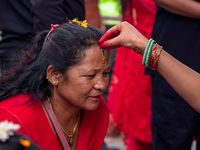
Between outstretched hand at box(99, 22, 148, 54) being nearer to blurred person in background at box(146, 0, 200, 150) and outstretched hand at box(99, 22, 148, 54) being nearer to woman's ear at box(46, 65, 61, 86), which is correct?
woman's ear at box(46, 65, 61, 86)

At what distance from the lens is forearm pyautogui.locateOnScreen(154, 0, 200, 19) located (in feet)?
6.44

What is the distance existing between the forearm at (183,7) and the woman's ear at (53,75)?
3.18ft

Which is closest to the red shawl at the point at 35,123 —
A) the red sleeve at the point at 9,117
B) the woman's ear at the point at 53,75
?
the red sleeve at the point at 9,117

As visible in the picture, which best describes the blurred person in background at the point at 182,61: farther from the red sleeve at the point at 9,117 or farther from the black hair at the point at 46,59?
the red sleeve at the point at 9,117

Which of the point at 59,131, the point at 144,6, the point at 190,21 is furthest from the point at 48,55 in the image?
the point at 144,6

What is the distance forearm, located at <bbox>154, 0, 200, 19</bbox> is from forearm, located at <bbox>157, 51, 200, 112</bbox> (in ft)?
2.01

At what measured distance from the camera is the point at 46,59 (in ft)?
5.78

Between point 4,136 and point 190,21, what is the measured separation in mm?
1676

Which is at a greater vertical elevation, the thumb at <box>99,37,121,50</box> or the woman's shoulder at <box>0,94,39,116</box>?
the thumb at <box>99,37,121,50</box>

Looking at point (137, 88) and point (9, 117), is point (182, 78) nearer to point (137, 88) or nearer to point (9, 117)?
point (9, 117)

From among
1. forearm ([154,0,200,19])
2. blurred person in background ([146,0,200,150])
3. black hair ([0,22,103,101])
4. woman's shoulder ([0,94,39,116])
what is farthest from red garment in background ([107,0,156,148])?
woman's shoulder ([0,94,39,116])

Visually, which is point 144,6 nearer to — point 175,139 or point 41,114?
point 175,139

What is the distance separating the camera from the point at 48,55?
1.75 m

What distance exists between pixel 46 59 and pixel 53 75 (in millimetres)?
115
